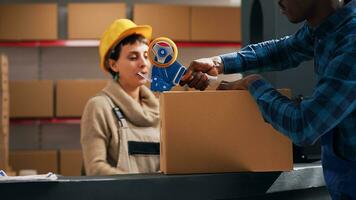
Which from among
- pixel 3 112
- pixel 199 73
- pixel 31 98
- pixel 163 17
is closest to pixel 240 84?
pixel 199 73

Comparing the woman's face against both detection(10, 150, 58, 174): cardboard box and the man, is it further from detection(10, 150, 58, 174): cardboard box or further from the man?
detection(10, 150, 58, 174): cardboard box

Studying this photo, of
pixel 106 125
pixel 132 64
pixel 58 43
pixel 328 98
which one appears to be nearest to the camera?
pixel 328 98

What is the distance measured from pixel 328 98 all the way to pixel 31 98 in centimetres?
394

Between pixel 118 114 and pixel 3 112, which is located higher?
pixel 118 114

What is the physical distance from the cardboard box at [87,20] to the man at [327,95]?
3.39 metres

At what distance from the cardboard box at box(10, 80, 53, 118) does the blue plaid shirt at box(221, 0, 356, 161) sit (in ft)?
11.8

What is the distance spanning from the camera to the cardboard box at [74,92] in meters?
5.01

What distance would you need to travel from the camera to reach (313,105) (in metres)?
1.46

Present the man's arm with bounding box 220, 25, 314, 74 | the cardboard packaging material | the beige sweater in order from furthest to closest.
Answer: the cardboard packaging material
the beige sweater
the man's arm with bounding box 220, 25, 314, 74

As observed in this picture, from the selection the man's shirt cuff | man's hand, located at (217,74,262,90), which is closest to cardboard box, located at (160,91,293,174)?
man's hand, located at (217,74,262,90)

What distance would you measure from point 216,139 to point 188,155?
10 centimetres

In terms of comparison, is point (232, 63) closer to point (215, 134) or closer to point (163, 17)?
point (215, 134)

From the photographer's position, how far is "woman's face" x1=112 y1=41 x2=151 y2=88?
2.78 m

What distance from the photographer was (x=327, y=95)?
1.44 meters
